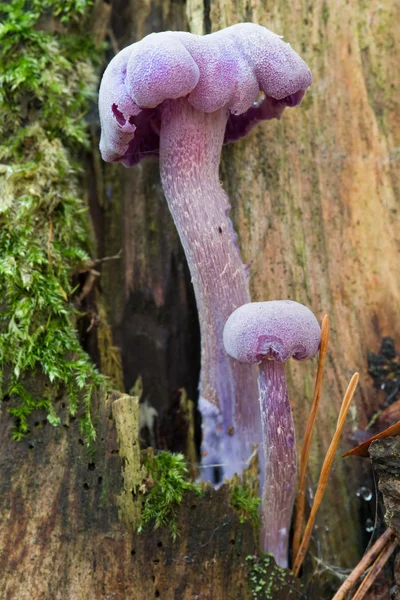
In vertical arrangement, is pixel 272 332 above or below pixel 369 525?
above

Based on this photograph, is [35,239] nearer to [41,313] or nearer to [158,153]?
[41,313]

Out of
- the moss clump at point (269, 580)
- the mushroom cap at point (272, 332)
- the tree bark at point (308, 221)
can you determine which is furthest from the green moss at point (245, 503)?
the mushroom cap at point (272, 332)

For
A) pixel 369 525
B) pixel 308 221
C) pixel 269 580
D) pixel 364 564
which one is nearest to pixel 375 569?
pixel 364 564

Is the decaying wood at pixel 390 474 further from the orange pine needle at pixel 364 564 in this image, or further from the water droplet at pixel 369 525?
the water droplet at pixel 369 525

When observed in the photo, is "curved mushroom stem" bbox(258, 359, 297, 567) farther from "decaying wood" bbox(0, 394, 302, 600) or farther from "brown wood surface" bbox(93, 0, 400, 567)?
"brown wood surface" bbox(93, 0, 400, 567)

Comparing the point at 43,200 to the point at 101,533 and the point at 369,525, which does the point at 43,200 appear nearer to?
the point at 101,533

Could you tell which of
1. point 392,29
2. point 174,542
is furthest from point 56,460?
point 392,29
